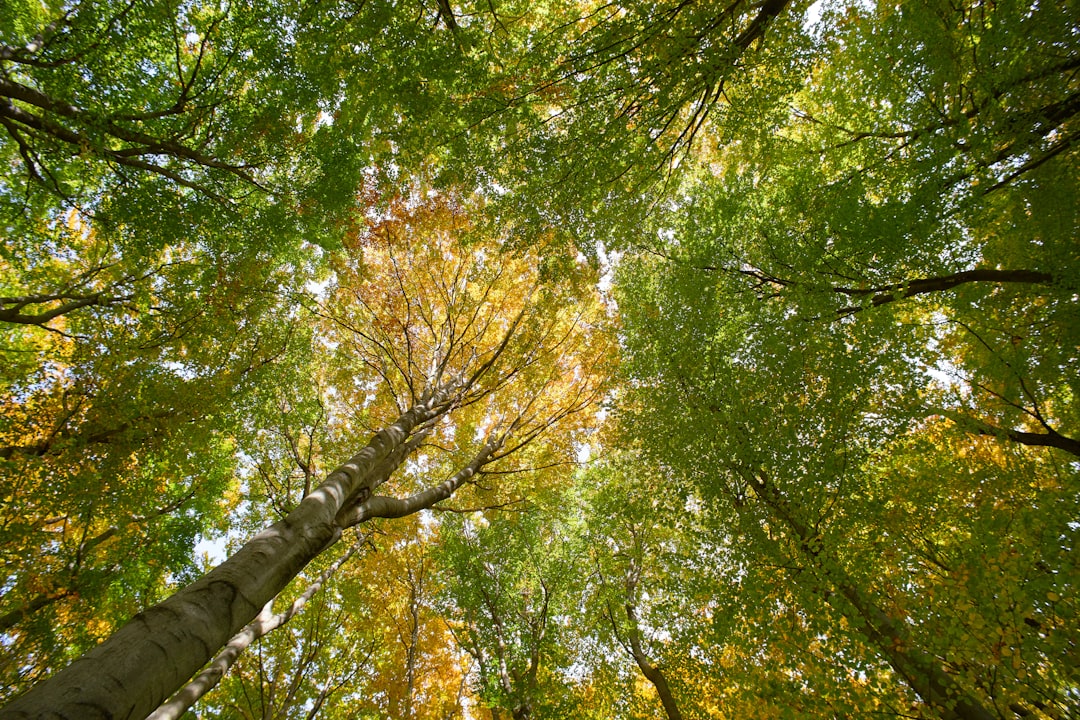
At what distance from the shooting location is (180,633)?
2.46 m

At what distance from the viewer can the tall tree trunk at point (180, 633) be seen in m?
1.95

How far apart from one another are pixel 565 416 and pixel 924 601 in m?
6.41

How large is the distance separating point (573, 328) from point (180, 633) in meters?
8.13

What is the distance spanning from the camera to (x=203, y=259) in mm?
7836

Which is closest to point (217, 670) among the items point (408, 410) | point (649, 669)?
point (408, 410)

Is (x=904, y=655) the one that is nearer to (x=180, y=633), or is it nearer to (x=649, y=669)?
(x=649, y=669)

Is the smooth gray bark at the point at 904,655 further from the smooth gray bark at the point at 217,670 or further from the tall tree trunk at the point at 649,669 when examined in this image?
the smooth gray bark at the point at 217,670

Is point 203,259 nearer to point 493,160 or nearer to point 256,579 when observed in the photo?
point 493,160

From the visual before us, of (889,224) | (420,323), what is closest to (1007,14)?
(889,224)

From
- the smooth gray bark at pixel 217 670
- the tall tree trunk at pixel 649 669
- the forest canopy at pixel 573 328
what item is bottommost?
the smooth gray bark at pixel 217 670

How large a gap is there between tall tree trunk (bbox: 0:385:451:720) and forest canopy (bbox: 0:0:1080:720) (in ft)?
0.09

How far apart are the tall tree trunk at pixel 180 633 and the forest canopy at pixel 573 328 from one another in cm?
3

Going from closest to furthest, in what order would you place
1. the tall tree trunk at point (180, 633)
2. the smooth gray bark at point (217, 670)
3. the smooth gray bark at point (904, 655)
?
the tall tree trunk at point (180, 633)
the smooth gray bark at point (904, 655)
the smooth gray bark at point (217, 670)

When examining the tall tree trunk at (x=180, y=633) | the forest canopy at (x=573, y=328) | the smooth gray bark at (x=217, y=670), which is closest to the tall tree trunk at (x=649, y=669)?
the forest canopy at (x=573, y=328)
